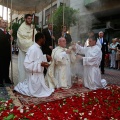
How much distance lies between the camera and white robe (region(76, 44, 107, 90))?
6.04 metres

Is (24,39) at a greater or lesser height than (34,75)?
greater

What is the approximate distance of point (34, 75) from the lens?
5117 mm

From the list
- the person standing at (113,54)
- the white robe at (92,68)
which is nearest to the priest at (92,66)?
the white robe at (92,68)

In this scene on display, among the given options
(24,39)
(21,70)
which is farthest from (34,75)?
(24,39)

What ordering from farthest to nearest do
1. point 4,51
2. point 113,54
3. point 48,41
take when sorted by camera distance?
point 113,54 < point 48,41 < point 4,51

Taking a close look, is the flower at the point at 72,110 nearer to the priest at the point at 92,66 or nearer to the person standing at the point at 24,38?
the priest at the point at 92,66

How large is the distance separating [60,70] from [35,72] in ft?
3.64

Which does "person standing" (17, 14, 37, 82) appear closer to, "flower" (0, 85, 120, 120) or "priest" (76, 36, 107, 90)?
"priest" (76, 36, 107, 90)

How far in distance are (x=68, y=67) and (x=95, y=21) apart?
13.2 meters

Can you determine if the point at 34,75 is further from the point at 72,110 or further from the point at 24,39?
the point at 72,110

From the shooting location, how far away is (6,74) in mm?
6766

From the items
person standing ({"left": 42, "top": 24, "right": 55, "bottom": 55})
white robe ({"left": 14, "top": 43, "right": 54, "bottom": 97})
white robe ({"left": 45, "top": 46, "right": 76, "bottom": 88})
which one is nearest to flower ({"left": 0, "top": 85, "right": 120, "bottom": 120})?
white robe ({"left": 14, "top": 43, "right": 54, "bottom": 97})

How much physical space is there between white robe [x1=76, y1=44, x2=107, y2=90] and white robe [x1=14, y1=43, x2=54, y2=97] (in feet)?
4.42

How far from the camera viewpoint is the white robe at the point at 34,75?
16.3 feet
